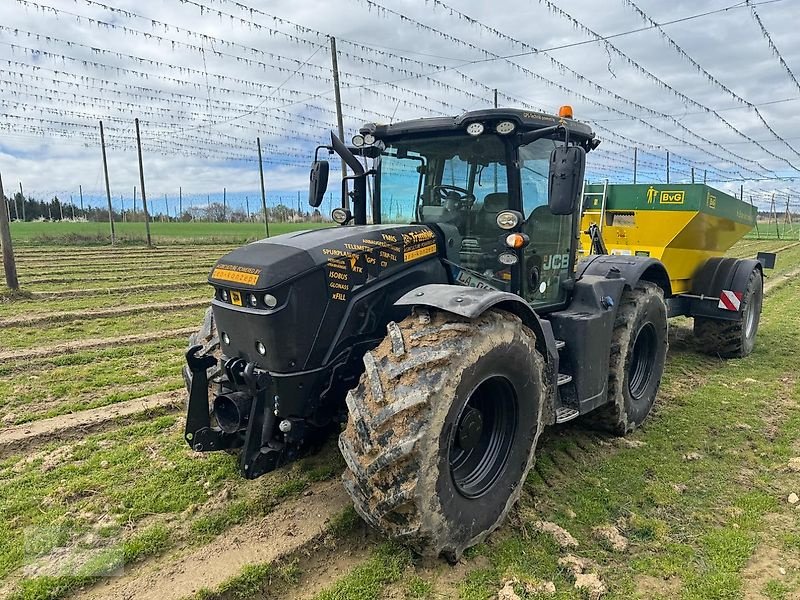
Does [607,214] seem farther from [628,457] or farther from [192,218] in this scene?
[192,218]

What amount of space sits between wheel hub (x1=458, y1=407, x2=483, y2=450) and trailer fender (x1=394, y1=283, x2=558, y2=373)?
0.63 metres

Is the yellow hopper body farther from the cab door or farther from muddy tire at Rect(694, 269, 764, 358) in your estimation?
the cab door

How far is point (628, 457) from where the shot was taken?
484cm

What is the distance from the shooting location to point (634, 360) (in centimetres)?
580

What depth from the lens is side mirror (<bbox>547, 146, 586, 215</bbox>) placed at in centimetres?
376

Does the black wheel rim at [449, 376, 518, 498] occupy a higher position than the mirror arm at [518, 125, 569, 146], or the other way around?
the mirror arm at [518, 125, 569, 146]

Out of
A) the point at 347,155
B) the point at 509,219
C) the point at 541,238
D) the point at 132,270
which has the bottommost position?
the point at 132,270

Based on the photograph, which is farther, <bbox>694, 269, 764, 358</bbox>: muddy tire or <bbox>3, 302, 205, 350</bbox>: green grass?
<bbox>3, 302, 205, 350</bbox>: green grass

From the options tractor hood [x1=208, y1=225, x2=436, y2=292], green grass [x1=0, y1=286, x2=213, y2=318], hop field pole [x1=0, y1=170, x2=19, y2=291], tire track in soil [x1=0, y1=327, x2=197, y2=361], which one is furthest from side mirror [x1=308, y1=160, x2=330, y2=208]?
hop field pole [x1=0, y1=170, x2=19, y2=291]

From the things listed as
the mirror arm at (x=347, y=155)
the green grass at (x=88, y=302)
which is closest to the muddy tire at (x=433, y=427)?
the mirror arm at (x=347, y=155)

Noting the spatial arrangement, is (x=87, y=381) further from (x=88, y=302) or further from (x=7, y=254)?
(x=7, y=254)

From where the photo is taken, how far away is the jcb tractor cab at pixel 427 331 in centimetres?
310

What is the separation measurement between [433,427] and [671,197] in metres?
5.89

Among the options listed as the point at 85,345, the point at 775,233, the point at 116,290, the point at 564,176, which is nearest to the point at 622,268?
the point at 564,176
